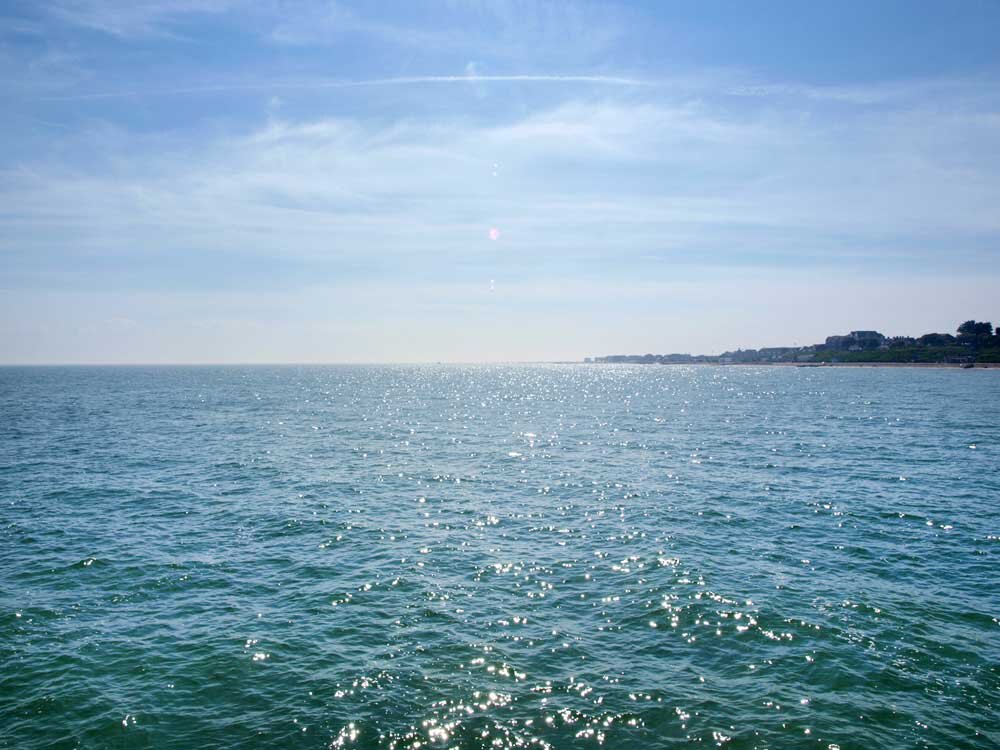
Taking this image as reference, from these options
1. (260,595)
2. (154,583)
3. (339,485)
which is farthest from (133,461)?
(260,595)

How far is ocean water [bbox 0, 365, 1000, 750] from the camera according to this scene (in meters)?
16.5

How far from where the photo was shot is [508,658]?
19.7m

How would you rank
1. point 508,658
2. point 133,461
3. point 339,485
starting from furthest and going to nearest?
1. point 133,461
2. point 339,485
3. point 508,658

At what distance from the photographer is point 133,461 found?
185 feet

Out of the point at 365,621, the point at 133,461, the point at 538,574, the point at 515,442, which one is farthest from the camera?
the point at 515,442

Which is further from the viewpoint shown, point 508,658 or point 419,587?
point 419,587

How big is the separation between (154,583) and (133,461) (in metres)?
35.9

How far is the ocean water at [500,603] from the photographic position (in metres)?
16.5

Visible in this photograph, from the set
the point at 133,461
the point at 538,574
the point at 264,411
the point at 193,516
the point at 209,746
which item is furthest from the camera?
the point at 264,411

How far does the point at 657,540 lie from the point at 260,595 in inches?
803

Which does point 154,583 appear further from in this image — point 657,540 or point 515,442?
point 515,442

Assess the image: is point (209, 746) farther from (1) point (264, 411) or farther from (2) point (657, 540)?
(1) point (264, 411)

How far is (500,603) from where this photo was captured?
79.6 ft

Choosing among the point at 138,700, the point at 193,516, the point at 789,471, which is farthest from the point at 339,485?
the point at 789,471
